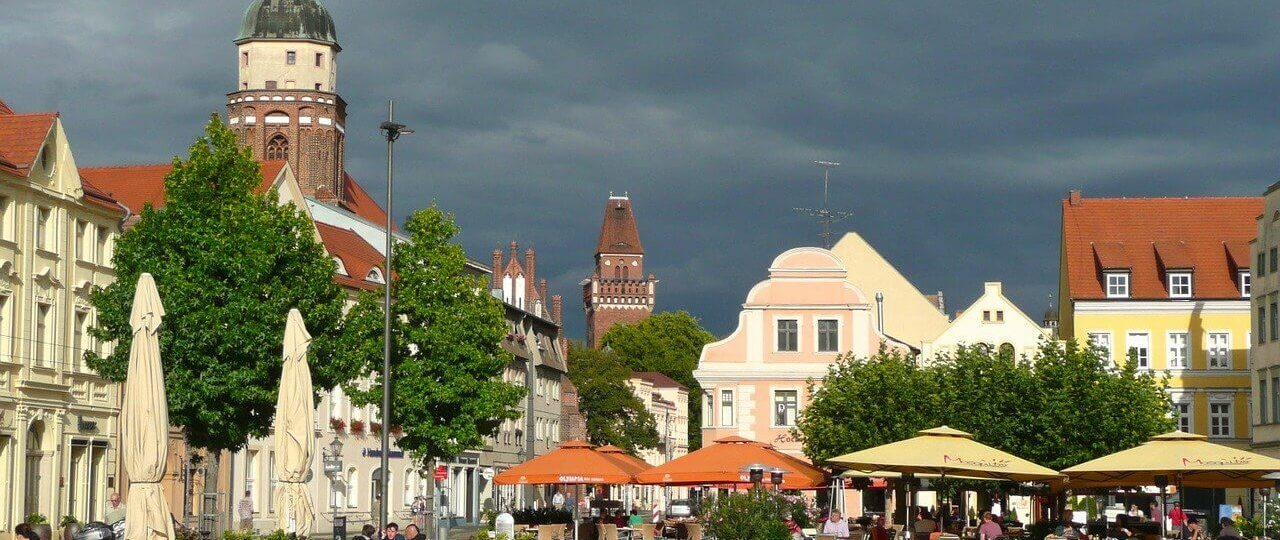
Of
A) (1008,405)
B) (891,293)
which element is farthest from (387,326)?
(891,293)

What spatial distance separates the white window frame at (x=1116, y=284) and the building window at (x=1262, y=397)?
12.3 metres

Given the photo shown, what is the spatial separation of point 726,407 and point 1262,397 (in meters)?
19.6

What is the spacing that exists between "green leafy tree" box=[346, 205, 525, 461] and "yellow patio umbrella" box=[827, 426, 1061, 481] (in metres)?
15.2

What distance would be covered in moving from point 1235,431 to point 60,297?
45598 millimetres

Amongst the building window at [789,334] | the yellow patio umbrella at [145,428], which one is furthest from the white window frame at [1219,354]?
the yellow patio umbrella at [145,428]

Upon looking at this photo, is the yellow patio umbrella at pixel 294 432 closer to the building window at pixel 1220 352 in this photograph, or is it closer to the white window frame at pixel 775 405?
the white window frame at pixel 775 405

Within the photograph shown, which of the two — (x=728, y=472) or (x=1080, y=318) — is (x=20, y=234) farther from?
(x=1080, y=318)

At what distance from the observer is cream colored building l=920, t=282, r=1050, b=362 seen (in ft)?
239

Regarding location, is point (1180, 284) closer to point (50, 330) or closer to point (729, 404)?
point (729, 404)

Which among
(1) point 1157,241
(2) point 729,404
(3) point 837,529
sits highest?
(1) point 1157,241

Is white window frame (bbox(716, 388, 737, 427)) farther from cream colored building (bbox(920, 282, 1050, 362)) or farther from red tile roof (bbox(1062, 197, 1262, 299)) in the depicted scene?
red tile roof (bbox(1062, 197, 1262, 299))

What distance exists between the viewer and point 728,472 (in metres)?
39.2

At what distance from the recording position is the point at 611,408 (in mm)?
110562

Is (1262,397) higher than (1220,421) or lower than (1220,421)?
higher
